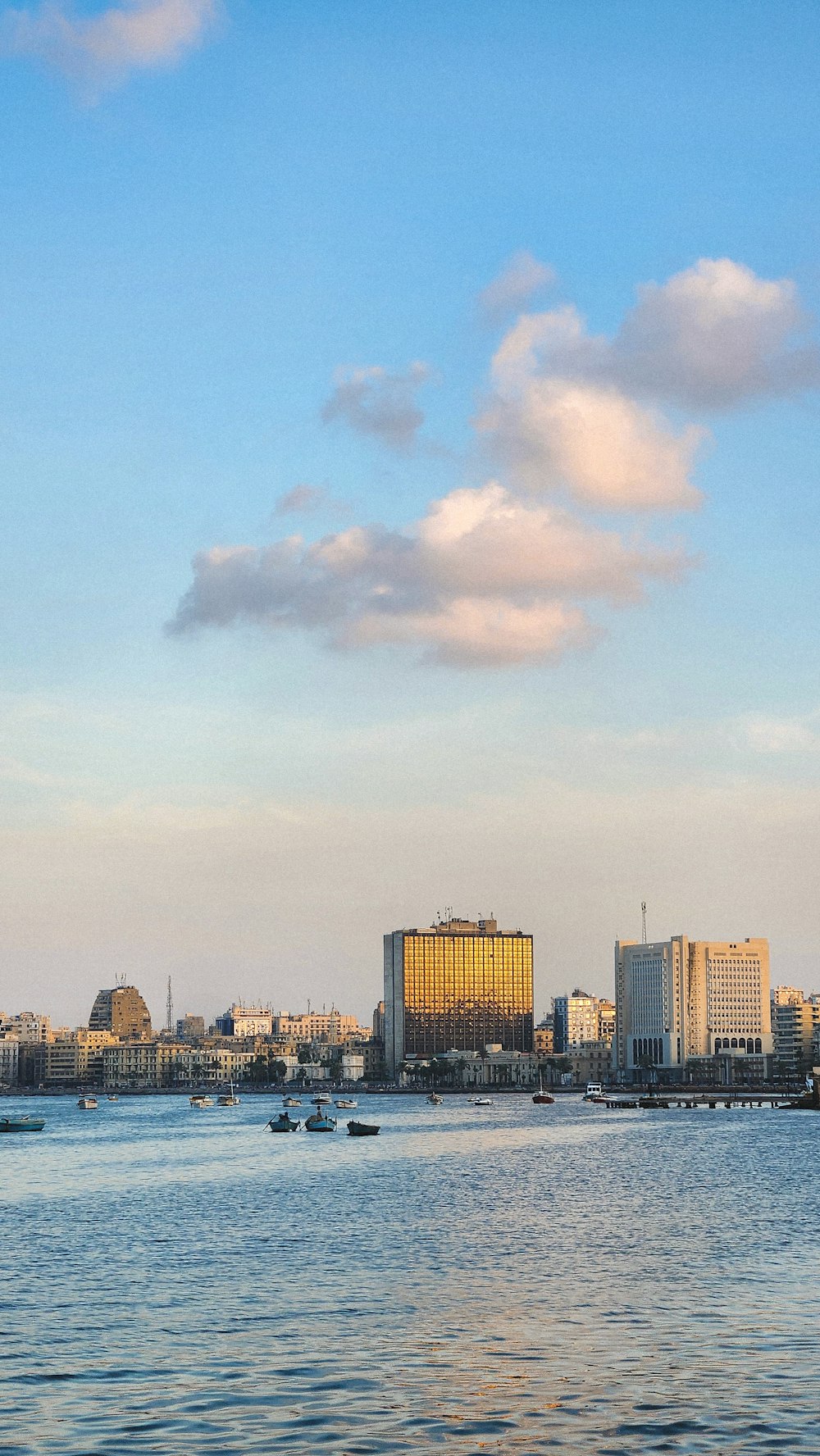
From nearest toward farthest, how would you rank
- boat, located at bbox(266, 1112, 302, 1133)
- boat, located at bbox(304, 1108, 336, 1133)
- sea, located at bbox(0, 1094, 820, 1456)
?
1. sea, located at bbox(0, 1094, 820, 1456)
2. boat, located at bbox(304, 1108, 336, 1133)
3. boat, located at bbox(266, 1112, 302, 1133)

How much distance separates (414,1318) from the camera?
45.7m

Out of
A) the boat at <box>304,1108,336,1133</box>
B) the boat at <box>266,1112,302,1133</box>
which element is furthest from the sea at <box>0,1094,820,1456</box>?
the boat at <box>266,1112,302,1133</box>

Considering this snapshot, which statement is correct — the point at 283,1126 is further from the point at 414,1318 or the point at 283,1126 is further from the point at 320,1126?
the point at 414,1318

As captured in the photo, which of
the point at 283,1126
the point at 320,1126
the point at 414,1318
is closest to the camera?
the point at 414,1318

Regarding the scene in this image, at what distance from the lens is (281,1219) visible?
76.7m

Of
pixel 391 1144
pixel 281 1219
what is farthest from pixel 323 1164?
pixel 281 1219

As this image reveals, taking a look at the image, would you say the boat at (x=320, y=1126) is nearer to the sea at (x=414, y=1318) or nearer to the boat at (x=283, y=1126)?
the boat at (x=283, y=1126)

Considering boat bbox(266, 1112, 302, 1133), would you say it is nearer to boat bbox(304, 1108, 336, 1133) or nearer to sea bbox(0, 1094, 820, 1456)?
boat bbox(304, 1108, 336, 1133)

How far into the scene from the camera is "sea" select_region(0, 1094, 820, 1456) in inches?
1286

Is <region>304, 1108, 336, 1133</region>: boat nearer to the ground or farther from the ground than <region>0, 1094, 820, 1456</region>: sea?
nearer to the ground

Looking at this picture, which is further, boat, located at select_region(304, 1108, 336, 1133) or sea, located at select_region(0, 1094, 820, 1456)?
boat, located at select_region(304, 1108, 336, 1133)

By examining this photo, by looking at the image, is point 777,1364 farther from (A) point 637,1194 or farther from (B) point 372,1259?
(A) point 637,1194

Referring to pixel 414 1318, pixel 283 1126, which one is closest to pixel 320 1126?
pixel 283 1126

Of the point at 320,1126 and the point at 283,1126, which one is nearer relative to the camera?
the point at 320,1126
